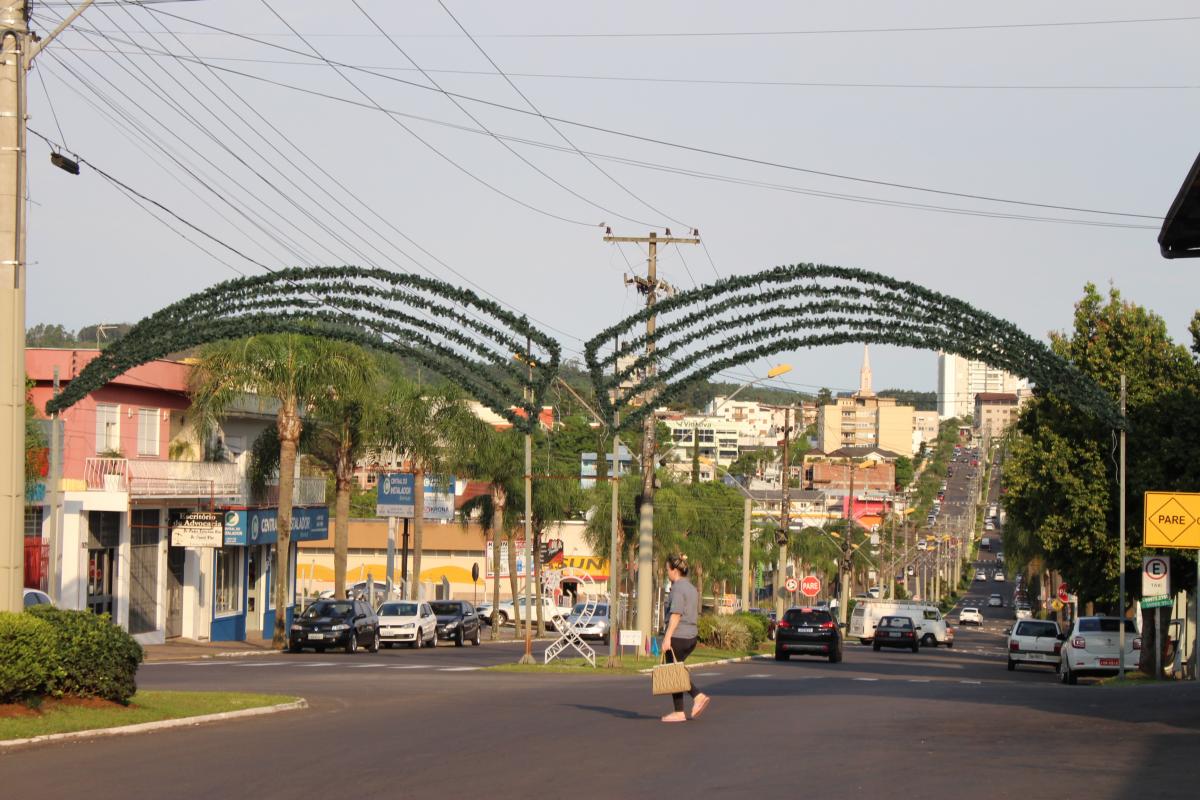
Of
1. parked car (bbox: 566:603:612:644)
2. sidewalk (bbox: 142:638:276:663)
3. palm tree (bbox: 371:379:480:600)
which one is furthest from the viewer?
parked car (bbox: 566:603:612:644)

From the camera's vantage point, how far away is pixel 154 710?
16.7m

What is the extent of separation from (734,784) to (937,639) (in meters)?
56.4

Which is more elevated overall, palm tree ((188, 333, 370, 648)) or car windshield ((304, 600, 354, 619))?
palm tree ((188, 333, 370, 648))

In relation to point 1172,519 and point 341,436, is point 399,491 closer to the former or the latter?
point 341,436

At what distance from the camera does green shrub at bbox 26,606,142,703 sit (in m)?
15.4

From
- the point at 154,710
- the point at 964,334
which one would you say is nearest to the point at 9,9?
the point at 154,710

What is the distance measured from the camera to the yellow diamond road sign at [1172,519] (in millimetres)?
27516

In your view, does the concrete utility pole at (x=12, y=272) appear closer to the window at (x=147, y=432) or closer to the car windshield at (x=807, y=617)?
the car windshield at (x=807, y=617)

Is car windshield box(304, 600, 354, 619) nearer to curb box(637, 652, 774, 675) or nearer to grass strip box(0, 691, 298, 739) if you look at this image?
curb box(637, 652, 774, 675)

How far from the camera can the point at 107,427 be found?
1730 inches

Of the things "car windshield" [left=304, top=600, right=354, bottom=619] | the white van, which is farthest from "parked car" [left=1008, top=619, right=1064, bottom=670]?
"car windshield" [left=304, top=600, right=354, bottom=619]

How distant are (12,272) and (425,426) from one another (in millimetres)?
38902

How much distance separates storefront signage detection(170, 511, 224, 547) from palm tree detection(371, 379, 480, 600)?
975cm

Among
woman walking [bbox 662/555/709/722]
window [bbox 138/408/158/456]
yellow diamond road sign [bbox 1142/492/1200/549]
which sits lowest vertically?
woman walking [bbox 662/555/709/722]
